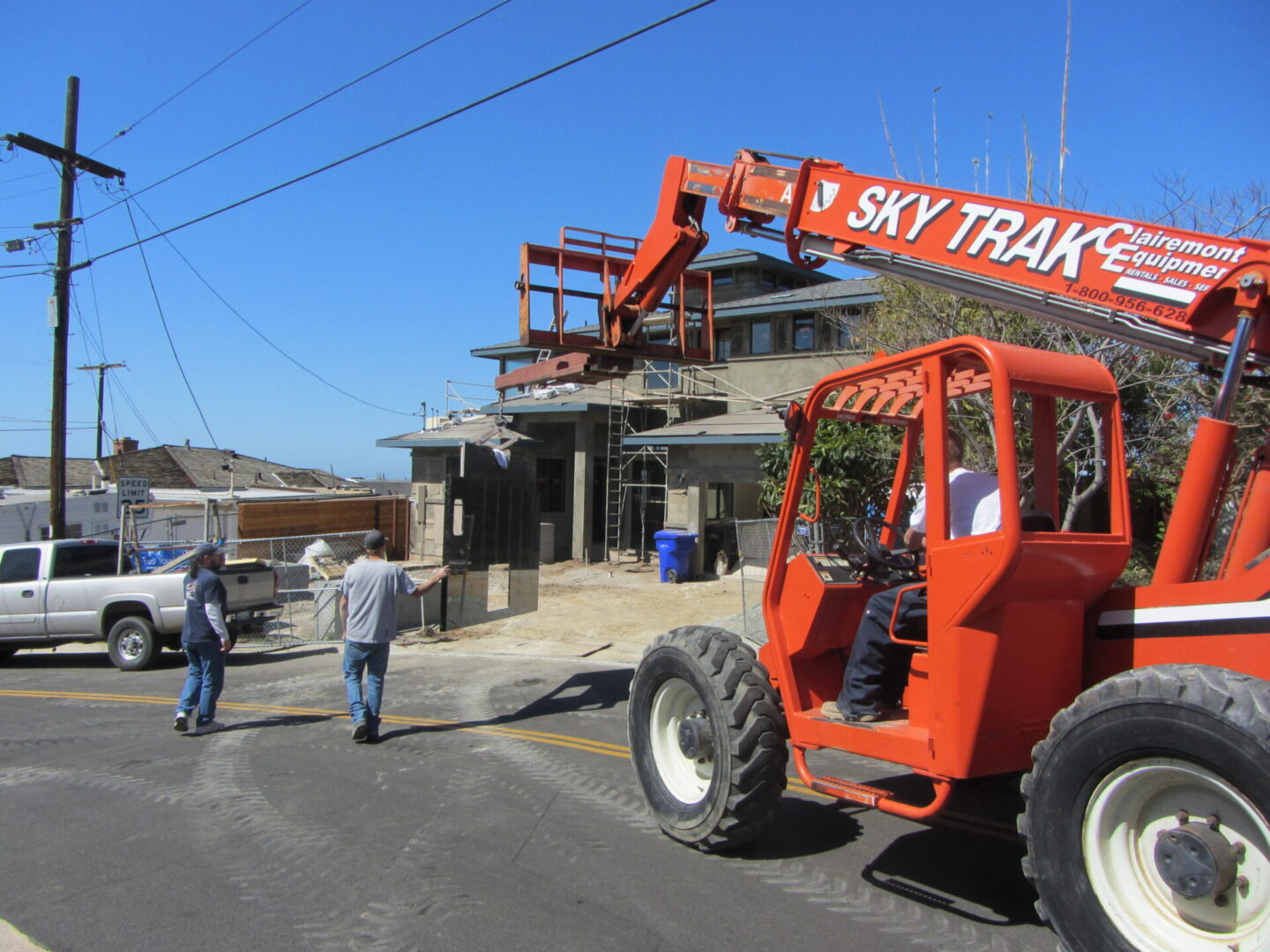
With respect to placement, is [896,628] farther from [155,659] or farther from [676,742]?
[155,659]

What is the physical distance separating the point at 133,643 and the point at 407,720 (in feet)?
21.3

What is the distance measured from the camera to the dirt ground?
1460cm

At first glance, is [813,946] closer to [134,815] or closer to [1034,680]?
[1034,680]

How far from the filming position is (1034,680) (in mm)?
4035

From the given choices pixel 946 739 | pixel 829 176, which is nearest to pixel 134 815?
pixel 946 739

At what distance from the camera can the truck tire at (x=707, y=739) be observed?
4910mm

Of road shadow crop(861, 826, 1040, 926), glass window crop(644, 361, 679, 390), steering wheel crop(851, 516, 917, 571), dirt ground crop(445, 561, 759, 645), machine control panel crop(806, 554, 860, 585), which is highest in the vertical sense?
glass window crop(644, 361, 679, 390)

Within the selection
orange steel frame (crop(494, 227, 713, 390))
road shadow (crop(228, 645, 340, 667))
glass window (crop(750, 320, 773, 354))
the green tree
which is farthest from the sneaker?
glass window (crop(750, 320, 773, 354))

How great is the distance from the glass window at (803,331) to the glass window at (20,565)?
15425 millimetres

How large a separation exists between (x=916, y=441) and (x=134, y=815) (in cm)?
556

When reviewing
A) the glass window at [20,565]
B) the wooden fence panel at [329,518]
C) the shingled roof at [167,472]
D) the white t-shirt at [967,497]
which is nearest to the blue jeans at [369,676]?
the white t-shirt at [967,497]

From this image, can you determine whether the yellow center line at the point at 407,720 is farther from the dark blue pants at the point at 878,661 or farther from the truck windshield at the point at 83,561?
the truck windshield at the point at 83,561

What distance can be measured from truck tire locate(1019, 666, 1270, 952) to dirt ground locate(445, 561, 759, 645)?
33.8ft

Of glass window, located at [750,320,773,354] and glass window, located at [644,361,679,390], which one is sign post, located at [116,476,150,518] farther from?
glass window, located at [750,320,773,354]
